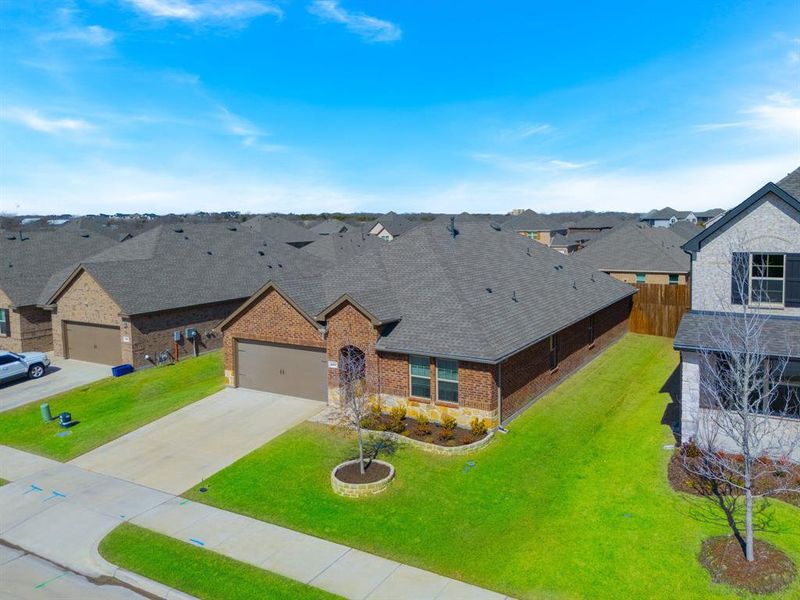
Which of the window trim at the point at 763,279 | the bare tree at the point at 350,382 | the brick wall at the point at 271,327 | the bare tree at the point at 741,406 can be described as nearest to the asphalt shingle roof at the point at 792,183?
the window trim at the point at 763,279

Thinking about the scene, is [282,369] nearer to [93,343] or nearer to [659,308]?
[93,343]

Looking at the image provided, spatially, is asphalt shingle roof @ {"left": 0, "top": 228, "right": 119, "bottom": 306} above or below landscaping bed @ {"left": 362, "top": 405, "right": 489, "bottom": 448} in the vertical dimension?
above

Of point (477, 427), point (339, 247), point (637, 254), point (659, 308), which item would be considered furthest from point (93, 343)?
point (637, 254)

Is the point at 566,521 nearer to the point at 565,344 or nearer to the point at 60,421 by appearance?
the point at 565,344

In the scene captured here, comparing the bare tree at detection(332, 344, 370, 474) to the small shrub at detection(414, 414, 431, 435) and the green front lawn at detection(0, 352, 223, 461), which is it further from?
the green front lawn at detection(0, 352, 223, 461)

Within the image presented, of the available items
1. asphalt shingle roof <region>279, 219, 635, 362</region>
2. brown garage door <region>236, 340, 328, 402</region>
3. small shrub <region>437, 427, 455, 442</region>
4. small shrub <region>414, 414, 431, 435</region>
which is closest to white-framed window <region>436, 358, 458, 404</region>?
asphalt shingle roof <region>279, 219, 635, 362</region>
